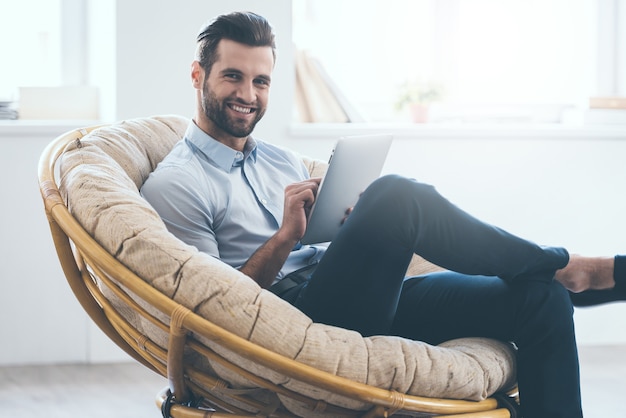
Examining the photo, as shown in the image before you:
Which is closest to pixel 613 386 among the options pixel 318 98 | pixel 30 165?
pixel 318 98

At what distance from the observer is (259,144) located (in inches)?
85.9

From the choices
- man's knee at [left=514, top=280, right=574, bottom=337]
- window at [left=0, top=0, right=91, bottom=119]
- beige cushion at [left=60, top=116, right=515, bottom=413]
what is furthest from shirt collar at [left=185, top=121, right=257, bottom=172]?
window at [left=0, top=0, right=91, bottom=119]

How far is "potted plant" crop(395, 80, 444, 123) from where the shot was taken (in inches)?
130

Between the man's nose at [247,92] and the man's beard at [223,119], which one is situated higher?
the man's nose at [247,92]

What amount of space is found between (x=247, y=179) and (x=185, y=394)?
2.06ft

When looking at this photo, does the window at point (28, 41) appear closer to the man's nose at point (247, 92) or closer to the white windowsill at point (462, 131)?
the white windowsill at point (462, 131)

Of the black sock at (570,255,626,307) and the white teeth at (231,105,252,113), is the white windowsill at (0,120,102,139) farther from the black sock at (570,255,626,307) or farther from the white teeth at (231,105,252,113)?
the black sock at (570,255,626,307)

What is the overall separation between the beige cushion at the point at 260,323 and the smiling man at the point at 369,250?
10 cm

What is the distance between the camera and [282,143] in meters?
3.02

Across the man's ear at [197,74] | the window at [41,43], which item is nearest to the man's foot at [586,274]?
the man's ear at [197,74]

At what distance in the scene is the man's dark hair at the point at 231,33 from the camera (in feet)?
6.54

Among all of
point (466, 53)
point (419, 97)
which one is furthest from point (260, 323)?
point (466, 53)

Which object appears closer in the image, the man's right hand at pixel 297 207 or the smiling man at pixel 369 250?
the smiling man at pixel 369 250

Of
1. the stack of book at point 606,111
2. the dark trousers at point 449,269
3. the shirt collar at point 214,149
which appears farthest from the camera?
the stack of book at point 606,111
